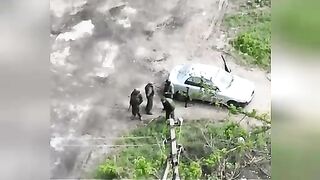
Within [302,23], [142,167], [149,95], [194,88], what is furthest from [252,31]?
[142,167]

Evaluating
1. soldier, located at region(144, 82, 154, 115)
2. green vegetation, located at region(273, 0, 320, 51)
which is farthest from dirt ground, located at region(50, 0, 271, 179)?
green vegetation, located at region(273, 0, 320, 51)

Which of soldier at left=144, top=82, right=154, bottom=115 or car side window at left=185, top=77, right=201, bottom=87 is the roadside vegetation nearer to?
car side window at left=185, top=77, right=201, bottom=87

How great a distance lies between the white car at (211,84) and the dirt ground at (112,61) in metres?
0.02

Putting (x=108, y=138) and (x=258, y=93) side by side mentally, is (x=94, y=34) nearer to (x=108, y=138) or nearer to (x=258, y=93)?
(x=108, y=138)

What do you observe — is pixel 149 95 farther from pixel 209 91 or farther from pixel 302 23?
pixel 302 23

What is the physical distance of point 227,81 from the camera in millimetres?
1526

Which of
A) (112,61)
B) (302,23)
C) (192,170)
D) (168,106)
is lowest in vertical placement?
(192,170)

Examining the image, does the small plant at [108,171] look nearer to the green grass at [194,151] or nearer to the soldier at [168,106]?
the green grass at [194,151]

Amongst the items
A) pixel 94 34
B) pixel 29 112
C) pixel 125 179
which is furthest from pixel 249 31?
pixel 29 112

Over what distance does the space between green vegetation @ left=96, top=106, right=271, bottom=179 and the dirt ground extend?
0.04m

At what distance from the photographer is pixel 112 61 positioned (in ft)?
4.94

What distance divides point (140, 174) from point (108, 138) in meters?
0.15

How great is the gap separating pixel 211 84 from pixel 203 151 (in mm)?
→ 208

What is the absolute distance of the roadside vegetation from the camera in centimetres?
152
